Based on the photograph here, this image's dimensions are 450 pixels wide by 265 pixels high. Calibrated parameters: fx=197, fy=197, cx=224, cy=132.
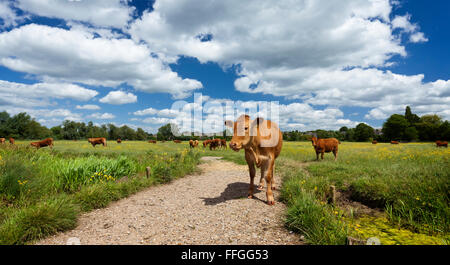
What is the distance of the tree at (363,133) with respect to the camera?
252ft

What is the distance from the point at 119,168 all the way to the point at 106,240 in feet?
18.9

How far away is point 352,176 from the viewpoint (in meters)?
8.60

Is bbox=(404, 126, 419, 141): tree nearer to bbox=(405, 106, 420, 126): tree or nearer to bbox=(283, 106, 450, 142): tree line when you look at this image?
bbox=(283, 106, 450, 142): tree line

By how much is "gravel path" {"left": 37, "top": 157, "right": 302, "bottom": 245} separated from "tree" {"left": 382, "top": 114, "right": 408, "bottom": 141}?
8308 cm

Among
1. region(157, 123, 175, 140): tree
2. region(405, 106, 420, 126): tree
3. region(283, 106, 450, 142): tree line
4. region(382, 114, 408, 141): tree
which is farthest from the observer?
region(157, 123, 175, 140): tree

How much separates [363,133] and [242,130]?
89553mm

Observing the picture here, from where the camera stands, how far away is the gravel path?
420 centimetres

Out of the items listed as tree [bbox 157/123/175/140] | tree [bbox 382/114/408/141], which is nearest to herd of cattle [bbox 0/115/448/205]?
tree [bbox 382/114/408/141]

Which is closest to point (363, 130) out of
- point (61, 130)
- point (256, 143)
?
point (256, 143)

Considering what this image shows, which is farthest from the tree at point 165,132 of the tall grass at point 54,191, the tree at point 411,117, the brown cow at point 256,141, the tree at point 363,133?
the tree at point 411,117

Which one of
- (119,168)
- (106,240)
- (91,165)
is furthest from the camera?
(119,168)

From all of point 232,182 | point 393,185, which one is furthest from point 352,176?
point 232,182

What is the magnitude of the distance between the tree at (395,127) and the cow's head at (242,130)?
83890 mm
